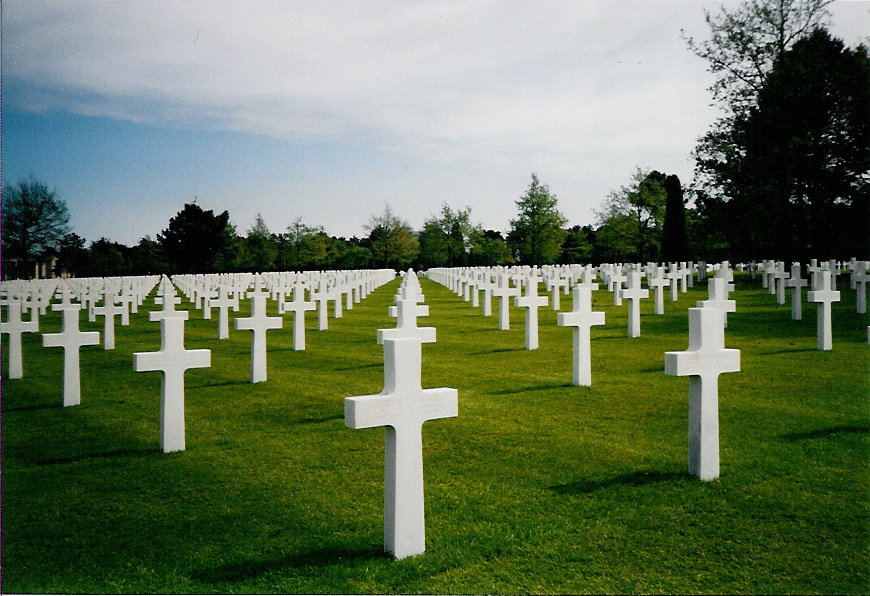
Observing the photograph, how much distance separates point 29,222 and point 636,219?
54943 mm

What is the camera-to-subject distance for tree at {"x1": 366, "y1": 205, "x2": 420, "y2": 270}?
73.7 m

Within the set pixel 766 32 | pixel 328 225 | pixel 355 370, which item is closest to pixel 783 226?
pixel 766 32

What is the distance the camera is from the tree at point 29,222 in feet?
29.9

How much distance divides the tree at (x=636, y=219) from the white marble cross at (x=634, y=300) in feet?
152

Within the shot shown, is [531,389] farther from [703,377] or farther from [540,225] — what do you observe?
[540,225]

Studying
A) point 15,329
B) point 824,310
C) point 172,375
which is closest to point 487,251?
point 824,310

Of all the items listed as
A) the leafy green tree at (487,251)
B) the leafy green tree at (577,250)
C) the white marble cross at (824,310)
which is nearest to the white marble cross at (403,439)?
the white marble cross at (824,310)

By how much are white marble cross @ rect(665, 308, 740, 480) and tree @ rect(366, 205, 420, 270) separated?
6869 centimetres

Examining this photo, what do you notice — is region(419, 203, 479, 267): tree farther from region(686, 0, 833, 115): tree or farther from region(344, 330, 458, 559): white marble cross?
region(344, 330, 458, 559): white marble cross

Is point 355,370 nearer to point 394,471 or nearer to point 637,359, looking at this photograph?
point 637,359

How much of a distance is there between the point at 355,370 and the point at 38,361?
5.50 m

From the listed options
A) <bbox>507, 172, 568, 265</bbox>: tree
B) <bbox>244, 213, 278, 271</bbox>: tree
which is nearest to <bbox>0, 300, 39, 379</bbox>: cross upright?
<bbox>244, 213, 278, 271</bbox>: tree

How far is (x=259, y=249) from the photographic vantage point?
5625cm

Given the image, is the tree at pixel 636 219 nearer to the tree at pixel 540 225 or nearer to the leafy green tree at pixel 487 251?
the tree at pixel 540 225
